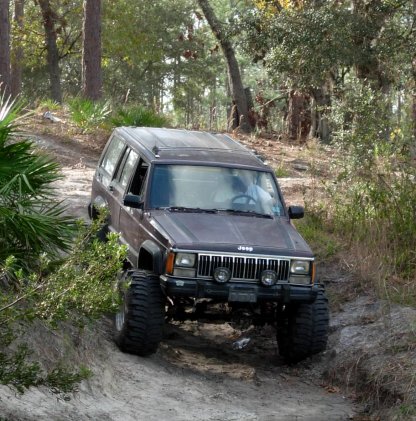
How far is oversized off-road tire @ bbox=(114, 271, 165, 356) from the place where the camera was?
31.2ft

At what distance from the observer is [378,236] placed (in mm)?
13125

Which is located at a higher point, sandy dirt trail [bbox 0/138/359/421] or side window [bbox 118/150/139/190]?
side window [bbox 118/150/139/190]

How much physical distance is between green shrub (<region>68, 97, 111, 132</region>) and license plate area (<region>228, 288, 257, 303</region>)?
14.2m

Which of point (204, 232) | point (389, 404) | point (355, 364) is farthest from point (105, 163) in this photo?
point (389, 404)

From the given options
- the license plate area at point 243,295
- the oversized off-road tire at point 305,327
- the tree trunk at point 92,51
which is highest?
the tree trunk at point 92,51

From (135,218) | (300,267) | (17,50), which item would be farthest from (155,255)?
(17,50)

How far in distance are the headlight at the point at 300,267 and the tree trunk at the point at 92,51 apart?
60.4 feet

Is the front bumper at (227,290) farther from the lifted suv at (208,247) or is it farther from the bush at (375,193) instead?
the bush at (375,193)

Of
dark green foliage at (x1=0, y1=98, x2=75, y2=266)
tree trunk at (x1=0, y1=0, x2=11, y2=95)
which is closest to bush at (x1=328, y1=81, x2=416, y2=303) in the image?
dark green foliage at (x1=0, y1=98, x2=75, y2=266)

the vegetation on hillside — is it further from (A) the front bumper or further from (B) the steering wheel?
(B) the steering wheel

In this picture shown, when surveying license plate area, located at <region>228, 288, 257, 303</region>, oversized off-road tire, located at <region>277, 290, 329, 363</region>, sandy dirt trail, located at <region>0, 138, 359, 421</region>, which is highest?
license plate area, located at <region>228, 288, 257, 303</region>

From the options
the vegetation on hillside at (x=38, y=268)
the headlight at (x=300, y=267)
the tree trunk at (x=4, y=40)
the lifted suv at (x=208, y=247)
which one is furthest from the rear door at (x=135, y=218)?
the tree trunk at (x=4, y=40)

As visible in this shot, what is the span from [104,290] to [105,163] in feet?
20.1

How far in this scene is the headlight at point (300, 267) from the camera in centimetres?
962
